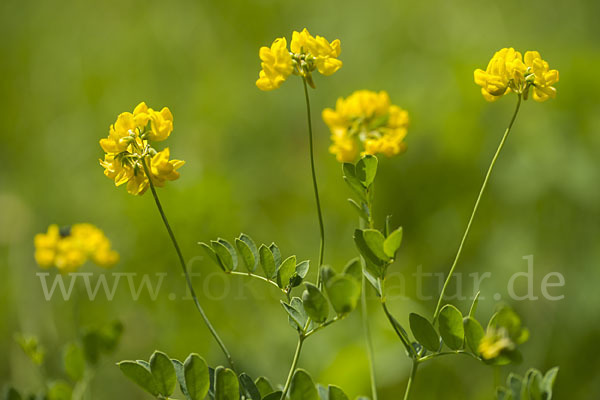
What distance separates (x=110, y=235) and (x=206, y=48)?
1265mm

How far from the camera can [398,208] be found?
6.93ft

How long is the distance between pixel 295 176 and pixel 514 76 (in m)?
1.62

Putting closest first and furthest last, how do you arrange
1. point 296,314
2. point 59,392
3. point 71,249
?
point 296,314, point 59,392, point 71,249

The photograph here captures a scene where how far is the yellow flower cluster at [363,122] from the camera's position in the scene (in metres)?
0.91

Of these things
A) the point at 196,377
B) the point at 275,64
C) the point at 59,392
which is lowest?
the point at 59,392

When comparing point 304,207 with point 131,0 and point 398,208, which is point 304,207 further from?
point 131,0

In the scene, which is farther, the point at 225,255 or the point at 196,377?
the point at 225,255

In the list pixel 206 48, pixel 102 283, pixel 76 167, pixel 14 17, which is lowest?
pixel 102 283

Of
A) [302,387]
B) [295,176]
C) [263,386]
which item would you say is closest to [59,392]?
[263,386]

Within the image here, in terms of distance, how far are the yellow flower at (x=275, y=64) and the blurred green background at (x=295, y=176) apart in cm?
72

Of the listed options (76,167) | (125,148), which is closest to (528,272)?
(125,148)

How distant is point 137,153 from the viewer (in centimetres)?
72

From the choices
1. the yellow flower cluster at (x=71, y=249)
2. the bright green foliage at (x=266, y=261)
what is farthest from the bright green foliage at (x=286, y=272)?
the yellow flower cluster at (x=71, y=249)

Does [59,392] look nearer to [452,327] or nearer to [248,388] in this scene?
[248,388]
